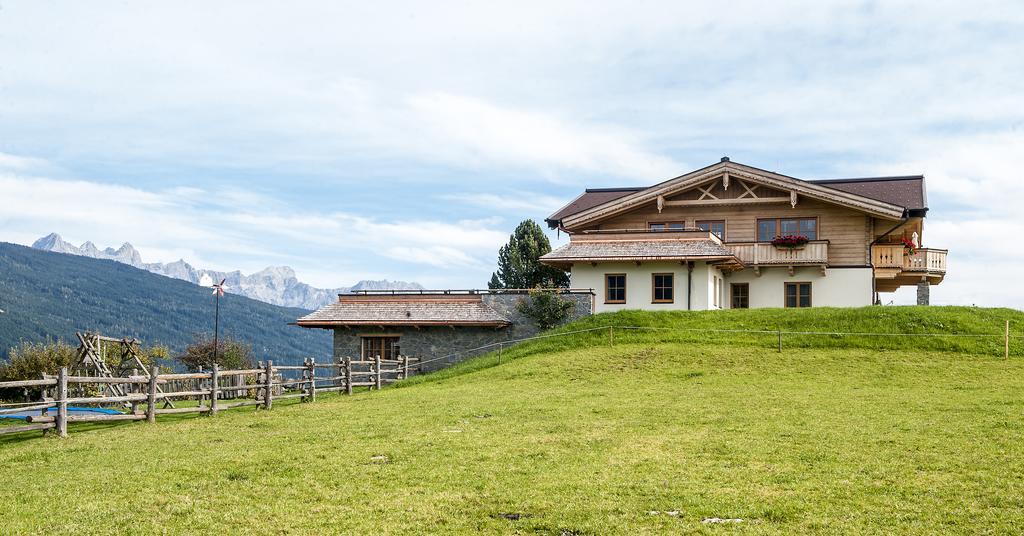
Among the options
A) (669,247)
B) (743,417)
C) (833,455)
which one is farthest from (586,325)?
(833,455)

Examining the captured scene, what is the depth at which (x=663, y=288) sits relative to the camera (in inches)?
1620

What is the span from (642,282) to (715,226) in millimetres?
6246

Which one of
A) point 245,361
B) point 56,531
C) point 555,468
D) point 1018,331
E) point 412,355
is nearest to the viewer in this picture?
point 56,531

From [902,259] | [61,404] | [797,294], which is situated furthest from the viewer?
[797,294]

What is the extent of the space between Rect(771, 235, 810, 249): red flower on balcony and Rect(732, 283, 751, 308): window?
262 centimetres

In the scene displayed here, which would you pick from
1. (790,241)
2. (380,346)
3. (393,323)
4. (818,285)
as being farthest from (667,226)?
(380,346)

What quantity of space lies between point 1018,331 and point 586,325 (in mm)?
16375

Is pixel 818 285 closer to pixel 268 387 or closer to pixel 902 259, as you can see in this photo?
pixel 902 259

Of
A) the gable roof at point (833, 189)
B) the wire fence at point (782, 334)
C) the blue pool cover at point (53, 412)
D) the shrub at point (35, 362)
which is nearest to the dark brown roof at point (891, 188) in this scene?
the gable roof at point (833, 189)

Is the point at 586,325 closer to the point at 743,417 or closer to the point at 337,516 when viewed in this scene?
the point at 743,417

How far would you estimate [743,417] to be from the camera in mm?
19703

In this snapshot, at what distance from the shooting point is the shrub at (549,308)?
131ft

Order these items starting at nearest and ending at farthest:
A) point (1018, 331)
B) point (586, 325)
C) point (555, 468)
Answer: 1. point (555, 468)
2. point (1018, 331)
3. point (586, 325)

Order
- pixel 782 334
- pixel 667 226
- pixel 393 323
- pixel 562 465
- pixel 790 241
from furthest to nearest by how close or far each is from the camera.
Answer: pixel 667 226
pixel 790 241
pixel 393 323
pixel 782 334
pixel 562 465
